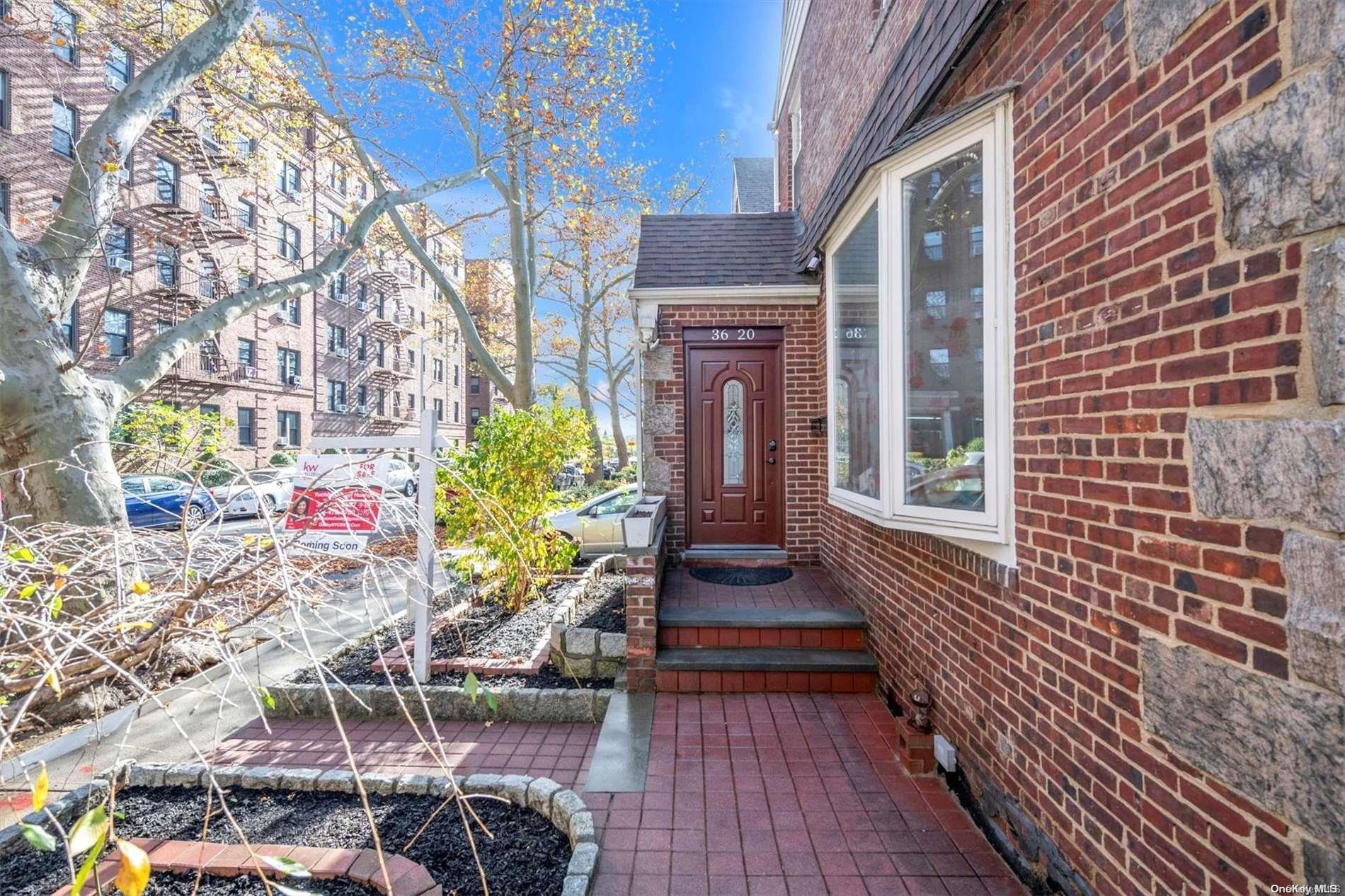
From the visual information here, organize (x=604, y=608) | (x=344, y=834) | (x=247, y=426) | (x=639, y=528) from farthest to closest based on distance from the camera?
(x=247, y=426)
(x=604, y=608)
(x=639, y=528)
(x=344, y=834)

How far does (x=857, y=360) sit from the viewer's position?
4156 mm

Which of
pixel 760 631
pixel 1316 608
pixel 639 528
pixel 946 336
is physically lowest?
pixel 760 631

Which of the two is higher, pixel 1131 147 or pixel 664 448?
pixel 1131 147

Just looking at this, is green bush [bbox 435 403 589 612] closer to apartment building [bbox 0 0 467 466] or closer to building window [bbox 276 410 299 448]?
apartment building [bbox 0 0 467 466]

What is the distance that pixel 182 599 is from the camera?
4.58ft

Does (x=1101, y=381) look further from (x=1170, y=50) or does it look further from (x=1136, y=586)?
(x=1170, y=50)

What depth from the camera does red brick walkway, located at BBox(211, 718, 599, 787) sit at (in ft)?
10.8

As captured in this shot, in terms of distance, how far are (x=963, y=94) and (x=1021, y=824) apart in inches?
134

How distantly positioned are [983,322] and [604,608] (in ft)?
13.3

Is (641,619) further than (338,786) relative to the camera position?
Yes

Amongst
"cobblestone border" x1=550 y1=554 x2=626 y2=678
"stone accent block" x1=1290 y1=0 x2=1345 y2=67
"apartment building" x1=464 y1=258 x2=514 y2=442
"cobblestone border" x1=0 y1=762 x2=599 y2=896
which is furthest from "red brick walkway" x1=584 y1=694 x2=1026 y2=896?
"apartment building" x1=464 y1=258 x2=514 y2=442

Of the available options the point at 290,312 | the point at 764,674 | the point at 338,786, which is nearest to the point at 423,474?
the point at 338,786

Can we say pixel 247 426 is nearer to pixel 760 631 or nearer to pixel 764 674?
pixel 760 631

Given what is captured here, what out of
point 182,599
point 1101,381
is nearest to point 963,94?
point 1101,381
